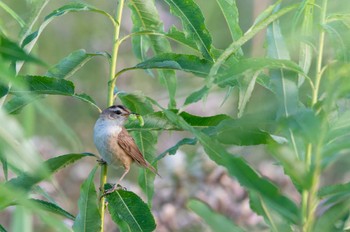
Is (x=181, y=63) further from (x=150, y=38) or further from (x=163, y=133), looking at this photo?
(x=163, y=133)

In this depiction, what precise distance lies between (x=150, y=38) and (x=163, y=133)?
408cm

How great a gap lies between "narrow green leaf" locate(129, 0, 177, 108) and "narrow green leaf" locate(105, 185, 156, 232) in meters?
0.39

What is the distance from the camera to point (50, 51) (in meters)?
7.88

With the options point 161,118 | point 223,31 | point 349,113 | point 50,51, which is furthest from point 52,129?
point 349,113

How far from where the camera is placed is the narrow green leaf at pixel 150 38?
2.98 m

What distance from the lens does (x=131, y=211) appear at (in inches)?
109

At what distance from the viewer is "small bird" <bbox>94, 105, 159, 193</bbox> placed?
3.84 meters

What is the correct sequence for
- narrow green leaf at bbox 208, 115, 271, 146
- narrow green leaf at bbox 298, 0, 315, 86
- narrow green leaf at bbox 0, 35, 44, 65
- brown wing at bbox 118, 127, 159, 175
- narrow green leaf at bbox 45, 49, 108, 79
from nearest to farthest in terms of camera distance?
narrow green leaf at bbox 0, 35, 44, 65 < narrow green leaf at bbox 208, 115, 271, 146 < narrow green leaf at bbox 298, 0, 315, 86 < narrow green leaf at bbox 45, 49, 108, 79 < brown wing at bbox 118, 127, 159, 175

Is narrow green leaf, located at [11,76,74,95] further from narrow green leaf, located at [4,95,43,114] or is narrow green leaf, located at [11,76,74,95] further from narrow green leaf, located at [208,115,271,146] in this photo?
narrow green leaf, located at [208,115,271,146]

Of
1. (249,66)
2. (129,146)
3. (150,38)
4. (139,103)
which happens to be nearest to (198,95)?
(249,66)

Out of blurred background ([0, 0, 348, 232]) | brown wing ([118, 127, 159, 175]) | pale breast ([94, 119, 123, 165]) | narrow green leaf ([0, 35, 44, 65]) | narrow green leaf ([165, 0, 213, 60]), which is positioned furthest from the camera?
blurred background ([0, 0, 348, 232])

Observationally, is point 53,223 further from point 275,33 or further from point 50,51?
point 50,51

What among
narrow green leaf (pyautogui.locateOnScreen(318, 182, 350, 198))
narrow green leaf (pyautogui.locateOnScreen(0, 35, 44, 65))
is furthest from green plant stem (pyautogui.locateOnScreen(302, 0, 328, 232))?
narrow green leaf (pyautogui.locateOnScreen(0, 35, 44, 65))

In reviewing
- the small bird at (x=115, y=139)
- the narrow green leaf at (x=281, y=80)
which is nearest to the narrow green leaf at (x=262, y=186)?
the narrow green leaf at (x=281, y=80)
